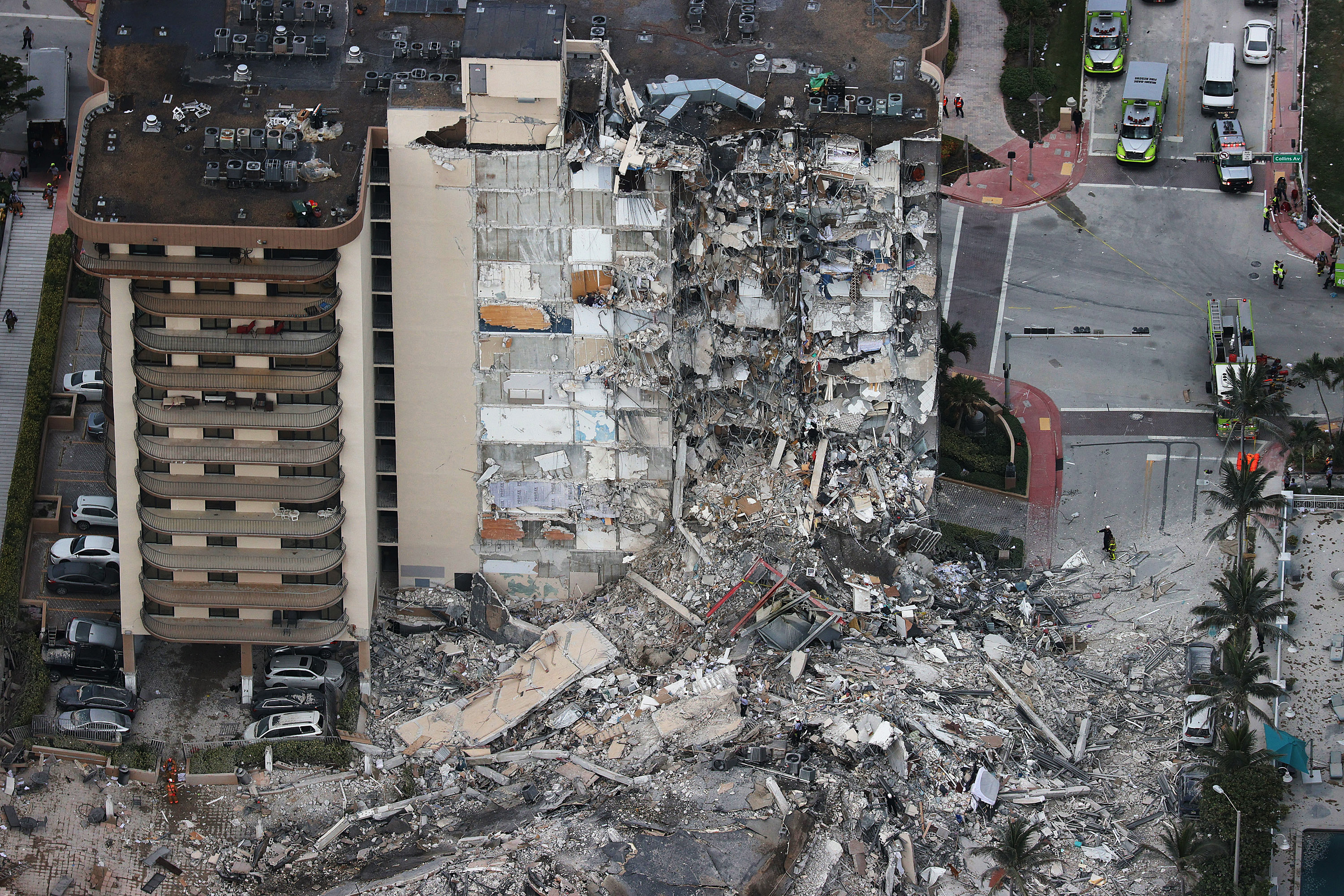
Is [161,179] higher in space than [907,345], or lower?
higher

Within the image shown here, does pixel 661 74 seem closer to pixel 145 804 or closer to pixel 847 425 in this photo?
pixel 847 425

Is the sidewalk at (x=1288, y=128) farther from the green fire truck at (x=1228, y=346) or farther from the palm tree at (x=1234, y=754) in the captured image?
the palm tree at (x=1234, y=754)

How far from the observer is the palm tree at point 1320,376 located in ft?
326

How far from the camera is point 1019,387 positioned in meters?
104

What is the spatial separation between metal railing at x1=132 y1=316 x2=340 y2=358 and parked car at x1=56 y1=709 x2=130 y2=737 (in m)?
14.2

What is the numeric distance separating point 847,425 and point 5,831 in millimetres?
36535

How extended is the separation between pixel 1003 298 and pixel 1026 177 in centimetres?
729

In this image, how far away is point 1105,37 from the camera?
369ft

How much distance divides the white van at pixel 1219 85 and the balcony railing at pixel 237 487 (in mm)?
A: 47269

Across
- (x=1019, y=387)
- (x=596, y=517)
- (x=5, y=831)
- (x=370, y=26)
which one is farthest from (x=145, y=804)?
(x=1019, y=387)

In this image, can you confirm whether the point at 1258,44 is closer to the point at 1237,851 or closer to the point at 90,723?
the point at 1237,851

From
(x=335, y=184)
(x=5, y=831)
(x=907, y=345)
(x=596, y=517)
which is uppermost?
(x=335, y=184)

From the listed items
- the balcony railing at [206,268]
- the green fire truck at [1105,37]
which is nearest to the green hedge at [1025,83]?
the green fire truck at [1105,37]

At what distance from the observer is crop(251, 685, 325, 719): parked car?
90938 millimetres
